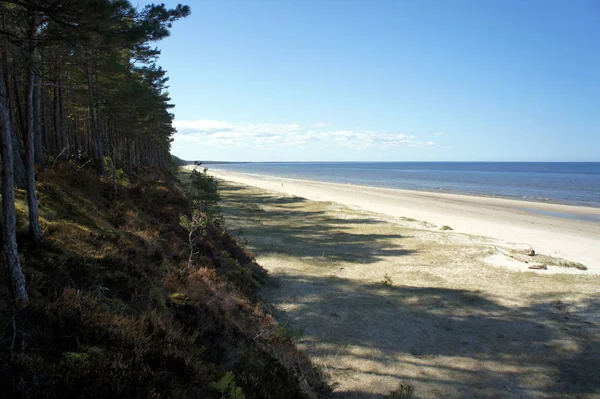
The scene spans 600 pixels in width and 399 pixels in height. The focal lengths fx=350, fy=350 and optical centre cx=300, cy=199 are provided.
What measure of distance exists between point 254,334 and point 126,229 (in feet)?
17.2

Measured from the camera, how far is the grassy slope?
366 cm

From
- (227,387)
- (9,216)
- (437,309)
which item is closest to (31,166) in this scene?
(9,216)

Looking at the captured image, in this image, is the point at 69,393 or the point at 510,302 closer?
the point at 69,393

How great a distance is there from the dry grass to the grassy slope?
177 centimetres

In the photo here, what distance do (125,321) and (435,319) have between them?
30.7ft

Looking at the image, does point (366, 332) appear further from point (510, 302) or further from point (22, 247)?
point (22, 247)

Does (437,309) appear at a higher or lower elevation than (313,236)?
lower

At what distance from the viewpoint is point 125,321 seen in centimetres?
482

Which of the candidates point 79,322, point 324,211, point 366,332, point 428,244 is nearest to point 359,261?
point 428,244

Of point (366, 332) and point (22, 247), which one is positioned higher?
point (22, 247)

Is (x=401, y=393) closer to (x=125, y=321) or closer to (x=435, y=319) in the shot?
(x=435, y=319)

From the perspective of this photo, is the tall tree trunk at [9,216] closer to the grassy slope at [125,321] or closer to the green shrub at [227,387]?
the grassy slope at [125,321]

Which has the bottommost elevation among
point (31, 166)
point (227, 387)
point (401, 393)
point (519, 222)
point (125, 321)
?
point (401, 393)

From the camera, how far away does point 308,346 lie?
9078 millimetres
